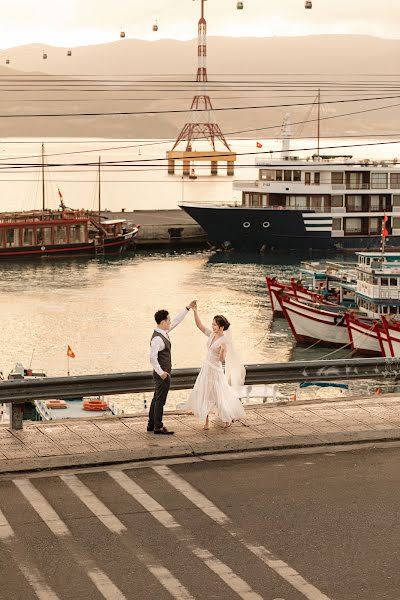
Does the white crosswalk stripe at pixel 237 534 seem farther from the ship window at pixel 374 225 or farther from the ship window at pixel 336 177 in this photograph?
the ship window at pixel 374 225

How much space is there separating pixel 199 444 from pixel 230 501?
6.05 feet

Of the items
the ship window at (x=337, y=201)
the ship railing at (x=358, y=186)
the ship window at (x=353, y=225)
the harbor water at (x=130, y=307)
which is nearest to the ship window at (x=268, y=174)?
the ship window at (x=337, y=201)

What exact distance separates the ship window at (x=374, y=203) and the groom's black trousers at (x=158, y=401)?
3494 inches

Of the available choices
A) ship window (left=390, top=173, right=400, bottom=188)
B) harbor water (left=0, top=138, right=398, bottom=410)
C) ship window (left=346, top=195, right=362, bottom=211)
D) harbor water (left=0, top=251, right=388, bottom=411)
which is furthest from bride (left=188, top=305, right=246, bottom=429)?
ship window (left=390, top=173, right=400, bottom=188)

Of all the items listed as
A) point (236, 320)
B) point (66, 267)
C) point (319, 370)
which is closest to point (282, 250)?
point (66, 267)

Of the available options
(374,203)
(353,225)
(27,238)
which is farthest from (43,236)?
(374,203)

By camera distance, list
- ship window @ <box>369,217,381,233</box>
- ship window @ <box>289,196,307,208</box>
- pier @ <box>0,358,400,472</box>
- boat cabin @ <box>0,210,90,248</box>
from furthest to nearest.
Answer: ship window @ <box>369,217,381,233</box>
ship window @ <box>289,196,307,208</box>
boat cabin @ <box>0,210,90,248</box>
pier @ <box>0,358,400,472</box>

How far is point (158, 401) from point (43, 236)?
8284 cm

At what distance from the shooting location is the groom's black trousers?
1269 cm

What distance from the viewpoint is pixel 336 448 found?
12.5 meters

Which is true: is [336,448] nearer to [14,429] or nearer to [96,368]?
[14,429]

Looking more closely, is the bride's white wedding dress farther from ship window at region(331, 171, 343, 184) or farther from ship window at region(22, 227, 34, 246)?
ship window at region(331, 171, 343, 184)

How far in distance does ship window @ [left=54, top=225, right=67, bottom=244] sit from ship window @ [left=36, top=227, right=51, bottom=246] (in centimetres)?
74

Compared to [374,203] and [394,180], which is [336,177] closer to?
[374,203]
